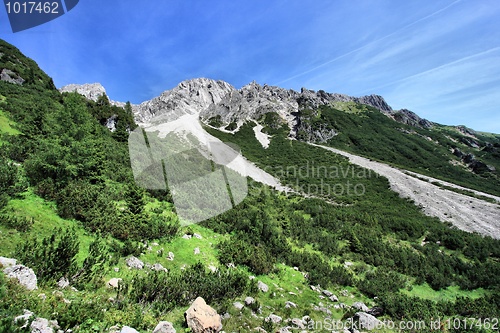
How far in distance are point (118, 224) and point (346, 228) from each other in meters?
16.3

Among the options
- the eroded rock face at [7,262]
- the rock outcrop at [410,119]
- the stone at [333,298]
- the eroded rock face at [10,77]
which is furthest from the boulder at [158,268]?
the rock outcrop at [410,119]

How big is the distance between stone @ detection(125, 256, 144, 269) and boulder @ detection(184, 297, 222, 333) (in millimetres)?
2732

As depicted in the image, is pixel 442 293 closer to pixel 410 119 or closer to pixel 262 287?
pixel 262 287

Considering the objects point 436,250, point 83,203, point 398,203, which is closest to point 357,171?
point 398,203

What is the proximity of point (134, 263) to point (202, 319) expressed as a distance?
10.9 ft

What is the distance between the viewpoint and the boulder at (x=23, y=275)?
5098mm

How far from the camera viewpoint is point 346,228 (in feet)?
64.6

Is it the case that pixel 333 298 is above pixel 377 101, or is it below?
below

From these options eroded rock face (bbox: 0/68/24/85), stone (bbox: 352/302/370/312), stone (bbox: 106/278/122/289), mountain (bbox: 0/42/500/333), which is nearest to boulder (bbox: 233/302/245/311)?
mountain (bbox: 0/42/500/333)

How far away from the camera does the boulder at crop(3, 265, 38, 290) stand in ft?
16.7

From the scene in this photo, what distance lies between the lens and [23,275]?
17.2 feet

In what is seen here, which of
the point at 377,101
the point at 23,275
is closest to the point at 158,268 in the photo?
the point at 23,275

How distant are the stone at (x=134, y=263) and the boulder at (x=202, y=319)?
2.73 m

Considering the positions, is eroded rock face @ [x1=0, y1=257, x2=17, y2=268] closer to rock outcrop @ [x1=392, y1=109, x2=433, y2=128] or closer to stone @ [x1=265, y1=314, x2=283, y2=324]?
stone @ [x1=265, y1=314, x2=283, y2=324]
